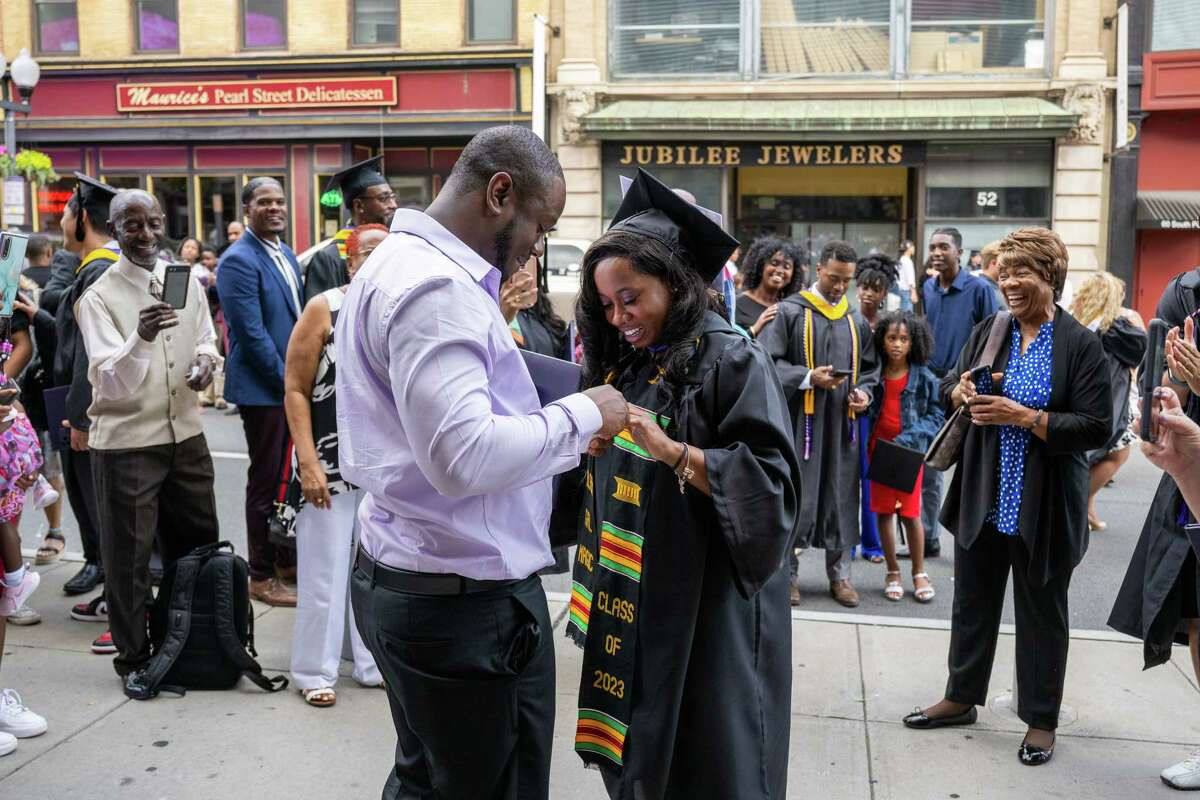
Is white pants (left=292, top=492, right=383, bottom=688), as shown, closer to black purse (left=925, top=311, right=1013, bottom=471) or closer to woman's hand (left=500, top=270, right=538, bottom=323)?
woman's hand (left=500, top=270, right=538, bottom=323)

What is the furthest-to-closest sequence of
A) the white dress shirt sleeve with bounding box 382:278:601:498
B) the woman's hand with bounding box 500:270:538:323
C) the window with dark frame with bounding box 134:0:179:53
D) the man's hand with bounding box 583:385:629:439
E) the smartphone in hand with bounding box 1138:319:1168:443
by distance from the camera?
the window with dark frame with bounding box 134:0:179:53, the woman's hand with bounding box 500:270:538:323, the smartphone in hand with bounding box 1138:319:1168:443, the man's hand with bounding box 583:385:629:439, the white dress shirt sleeve with bounding box 382:278:601:498

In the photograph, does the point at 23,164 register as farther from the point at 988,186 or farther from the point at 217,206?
the point at 988,186

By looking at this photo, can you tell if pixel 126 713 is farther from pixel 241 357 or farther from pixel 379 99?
pixel 379 99

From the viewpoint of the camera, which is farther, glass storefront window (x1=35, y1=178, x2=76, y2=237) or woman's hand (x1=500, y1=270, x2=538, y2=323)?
glass storefront window (x1=35, y1=178, x2=76, y2=237)

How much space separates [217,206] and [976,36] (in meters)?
13.8

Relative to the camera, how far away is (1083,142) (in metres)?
17.7

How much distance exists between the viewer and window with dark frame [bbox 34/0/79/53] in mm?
21125

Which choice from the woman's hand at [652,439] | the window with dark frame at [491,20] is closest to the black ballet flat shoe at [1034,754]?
the woman's hand at [652,439]

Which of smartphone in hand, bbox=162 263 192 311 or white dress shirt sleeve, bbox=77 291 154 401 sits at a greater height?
smartphone in hand, bbox=162 263 192 311

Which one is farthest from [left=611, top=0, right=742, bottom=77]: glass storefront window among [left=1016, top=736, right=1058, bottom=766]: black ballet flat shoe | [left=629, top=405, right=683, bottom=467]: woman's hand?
[left=629, top=405, right=683, bottom=467]: woman's hand

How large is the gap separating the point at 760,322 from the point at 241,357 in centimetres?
286

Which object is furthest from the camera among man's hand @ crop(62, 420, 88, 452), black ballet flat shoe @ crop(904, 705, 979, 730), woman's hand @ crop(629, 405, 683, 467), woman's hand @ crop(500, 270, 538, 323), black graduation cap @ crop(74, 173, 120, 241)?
man's hand @ crop(62, 420, 88, 452)

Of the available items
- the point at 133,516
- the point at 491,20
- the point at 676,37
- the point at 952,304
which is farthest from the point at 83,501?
the point at 491,20

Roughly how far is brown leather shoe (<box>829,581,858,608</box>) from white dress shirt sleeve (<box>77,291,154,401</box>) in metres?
3.84
